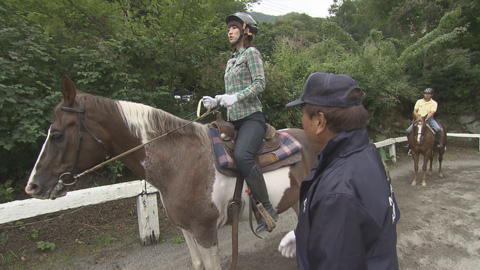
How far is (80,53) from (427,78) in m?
13.5

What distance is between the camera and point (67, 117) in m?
1.84

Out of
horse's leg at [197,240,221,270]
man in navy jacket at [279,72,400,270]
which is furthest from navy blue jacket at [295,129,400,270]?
horse's leg at [197,240,221,270]

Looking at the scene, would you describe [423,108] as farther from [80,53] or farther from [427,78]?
[80,53]

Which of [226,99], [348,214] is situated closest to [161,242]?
[226,99]

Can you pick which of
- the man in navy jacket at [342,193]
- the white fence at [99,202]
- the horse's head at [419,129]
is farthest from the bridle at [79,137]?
the horse's head at [419,129]

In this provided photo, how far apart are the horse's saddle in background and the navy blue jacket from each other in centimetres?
132

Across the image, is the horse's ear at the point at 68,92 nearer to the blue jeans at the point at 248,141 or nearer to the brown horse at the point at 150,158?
the brown horse at the point at 150,158

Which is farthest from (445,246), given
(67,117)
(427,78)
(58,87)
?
(427,78)

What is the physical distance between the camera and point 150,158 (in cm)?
210

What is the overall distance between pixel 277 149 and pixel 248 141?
447mm

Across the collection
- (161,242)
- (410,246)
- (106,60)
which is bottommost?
(410,246)

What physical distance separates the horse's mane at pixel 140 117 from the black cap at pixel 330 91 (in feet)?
4.76

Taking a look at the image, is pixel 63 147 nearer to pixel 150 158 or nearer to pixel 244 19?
pixel 150 158

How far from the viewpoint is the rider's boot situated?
7.45 feet
